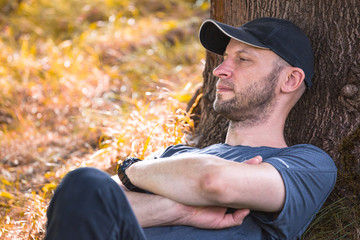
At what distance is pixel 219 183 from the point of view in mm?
2090

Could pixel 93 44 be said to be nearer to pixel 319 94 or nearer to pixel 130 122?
pixel 130 122

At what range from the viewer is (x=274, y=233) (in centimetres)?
235

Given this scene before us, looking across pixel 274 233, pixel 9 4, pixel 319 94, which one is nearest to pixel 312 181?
pixel 274 233

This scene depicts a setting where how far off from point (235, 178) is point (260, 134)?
0.65 metres

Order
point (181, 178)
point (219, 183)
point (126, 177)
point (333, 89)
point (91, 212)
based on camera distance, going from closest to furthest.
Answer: point (91, 212) → point (219, 183) → point (181, 178) → point (126, 177) → point (333, 89)

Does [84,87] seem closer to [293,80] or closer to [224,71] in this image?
[224,71]

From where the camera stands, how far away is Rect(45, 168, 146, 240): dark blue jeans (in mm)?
1931

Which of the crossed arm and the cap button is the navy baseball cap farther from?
the crossed arm

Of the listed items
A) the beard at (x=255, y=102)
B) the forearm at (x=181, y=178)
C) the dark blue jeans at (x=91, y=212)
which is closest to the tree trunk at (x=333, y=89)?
the beard at (x=255, y=102)

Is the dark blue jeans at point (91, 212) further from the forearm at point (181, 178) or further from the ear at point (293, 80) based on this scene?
the ear at point (293, 80)

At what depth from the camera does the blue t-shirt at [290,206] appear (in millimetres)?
2262

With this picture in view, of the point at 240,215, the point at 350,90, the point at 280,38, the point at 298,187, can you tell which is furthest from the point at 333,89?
the point at 240,215

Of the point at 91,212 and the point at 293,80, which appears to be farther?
the point at 293,80

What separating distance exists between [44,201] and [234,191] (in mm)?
2281
